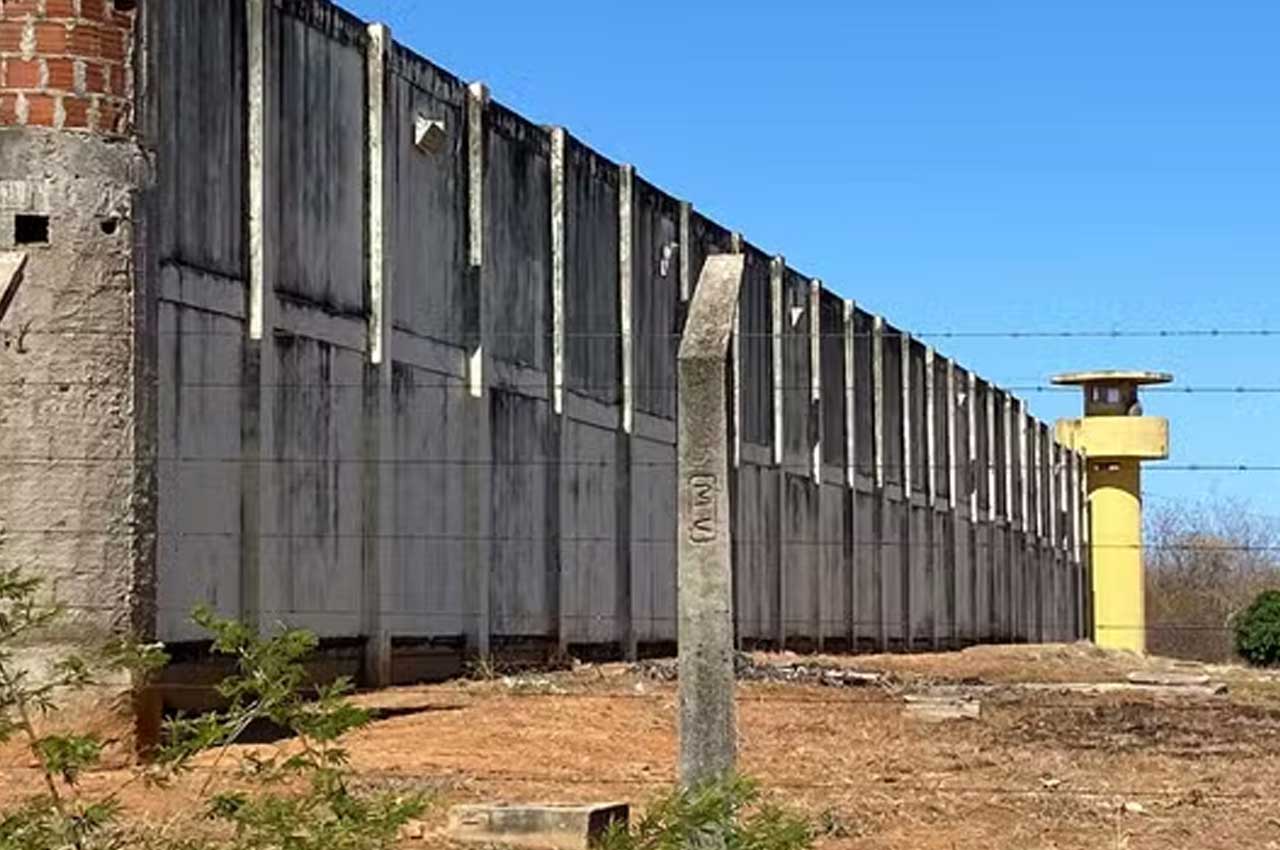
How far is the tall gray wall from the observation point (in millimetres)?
17750

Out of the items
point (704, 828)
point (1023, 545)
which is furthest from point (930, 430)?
point (704, 828)

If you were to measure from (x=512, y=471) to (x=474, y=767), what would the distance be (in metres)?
10.3

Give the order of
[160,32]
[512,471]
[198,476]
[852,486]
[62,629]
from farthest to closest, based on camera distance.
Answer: [852,486] → [512,471] → [198,476] → [160,32] → [62,629]

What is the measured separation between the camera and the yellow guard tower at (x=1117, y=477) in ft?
204

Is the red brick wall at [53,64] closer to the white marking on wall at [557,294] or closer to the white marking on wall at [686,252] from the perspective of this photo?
the white marking on wall at [557,294]

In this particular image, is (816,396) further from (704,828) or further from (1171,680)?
(704,828)

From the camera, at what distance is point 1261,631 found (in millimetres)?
59781

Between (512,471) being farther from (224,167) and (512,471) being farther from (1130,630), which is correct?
(1130,630)

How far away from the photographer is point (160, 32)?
Answer: 53.7 feet

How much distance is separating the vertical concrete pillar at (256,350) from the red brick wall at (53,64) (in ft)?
13.5

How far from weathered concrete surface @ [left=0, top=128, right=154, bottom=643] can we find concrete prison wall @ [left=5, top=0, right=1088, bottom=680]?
1.23ft

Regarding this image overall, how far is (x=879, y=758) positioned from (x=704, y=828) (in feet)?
33.2

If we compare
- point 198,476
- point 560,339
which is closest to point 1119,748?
point 198,476

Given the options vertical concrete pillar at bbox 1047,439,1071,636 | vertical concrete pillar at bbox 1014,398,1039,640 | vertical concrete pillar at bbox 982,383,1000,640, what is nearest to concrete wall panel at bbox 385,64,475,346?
vertical concrete pillar at bbox 982,383,1000,640
